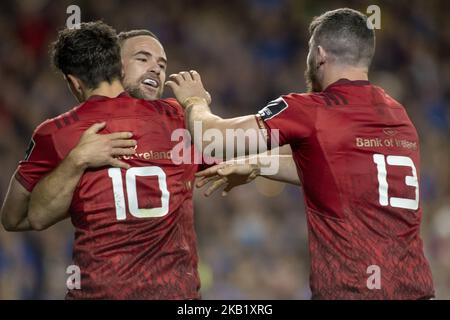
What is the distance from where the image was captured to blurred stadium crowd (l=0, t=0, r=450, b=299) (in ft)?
29.8

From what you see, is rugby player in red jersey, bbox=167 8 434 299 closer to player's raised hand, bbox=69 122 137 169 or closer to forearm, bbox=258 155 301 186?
player's raised hand, bbox=69 122 137 169

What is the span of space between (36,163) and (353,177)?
166 cm

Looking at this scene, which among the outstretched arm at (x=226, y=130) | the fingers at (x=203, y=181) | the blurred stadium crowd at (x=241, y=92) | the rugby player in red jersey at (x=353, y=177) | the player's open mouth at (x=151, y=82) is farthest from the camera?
the blurred stadium crowd at (x=241, y=92)

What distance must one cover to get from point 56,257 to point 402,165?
17.8 feet

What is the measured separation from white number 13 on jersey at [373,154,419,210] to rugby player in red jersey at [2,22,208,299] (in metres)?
1.04

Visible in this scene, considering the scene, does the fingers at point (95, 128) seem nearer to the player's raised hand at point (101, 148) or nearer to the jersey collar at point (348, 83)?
the player's raised hand at point (101, 148)

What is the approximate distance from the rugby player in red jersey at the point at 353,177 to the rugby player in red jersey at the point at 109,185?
329 millimetres

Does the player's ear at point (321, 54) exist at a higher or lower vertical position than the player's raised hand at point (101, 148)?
higher

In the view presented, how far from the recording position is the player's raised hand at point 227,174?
478cm

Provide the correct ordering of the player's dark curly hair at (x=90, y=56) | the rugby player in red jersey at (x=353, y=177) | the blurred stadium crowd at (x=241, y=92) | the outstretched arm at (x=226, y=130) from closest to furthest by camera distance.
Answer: the rugby player in red jersey at (x=353, y=177), the outstretched arm at (x=226, y=130), the player's dark curly hair at (x=90, y=56), the blurred stadium crowd at (x=241, y=92)

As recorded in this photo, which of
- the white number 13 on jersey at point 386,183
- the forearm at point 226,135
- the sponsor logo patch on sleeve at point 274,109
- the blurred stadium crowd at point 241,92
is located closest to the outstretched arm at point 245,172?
the forearm at point 226,135

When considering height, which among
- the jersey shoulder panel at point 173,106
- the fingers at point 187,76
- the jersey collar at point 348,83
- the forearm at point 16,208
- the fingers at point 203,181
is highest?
the fingers at point 187,76

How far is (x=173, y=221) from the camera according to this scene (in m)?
4.46
